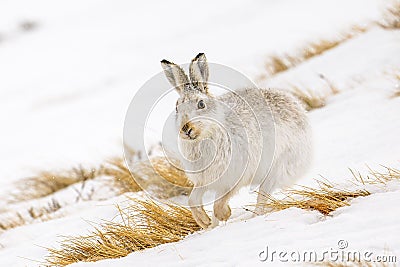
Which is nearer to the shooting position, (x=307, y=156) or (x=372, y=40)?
(x=307, y=156)

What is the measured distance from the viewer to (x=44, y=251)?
4.16 metres

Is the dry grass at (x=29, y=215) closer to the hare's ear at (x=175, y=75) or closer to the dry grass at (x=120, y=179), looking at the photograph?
the dry grass at (x=120, y=179)

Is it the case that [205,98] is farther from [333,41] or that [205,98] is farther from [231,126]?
[333,41]

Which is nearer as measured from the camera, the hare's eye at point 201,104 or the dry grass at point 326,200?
the dry grass at point 326,200

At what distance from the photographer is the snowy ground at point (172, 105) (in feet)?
10.3

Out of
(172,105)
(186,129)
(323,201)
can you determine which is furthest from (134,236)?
(172,105)

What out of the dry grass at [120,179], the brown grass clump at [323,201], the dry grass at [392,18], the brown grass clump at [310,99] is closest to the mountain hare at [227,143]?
the brown grass clump at [323,201]

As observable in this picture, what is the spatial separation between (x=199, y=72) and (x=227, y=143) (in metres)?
0.50

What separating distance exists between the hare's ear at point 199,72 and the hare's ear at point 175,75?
0.17 feet

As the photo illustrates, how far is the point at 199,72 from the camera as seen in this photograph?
3734mm

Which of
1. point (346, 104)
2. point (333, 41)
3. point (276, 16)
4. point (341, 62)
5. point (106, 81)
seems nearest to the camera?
point (346, 104)

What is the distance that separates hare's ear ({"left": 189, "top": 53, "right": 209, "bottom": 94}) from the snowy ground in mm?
913

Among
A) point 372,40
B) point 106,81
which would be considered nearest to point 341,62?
point 372,40

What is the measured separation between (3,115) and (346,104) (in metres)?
9.08
